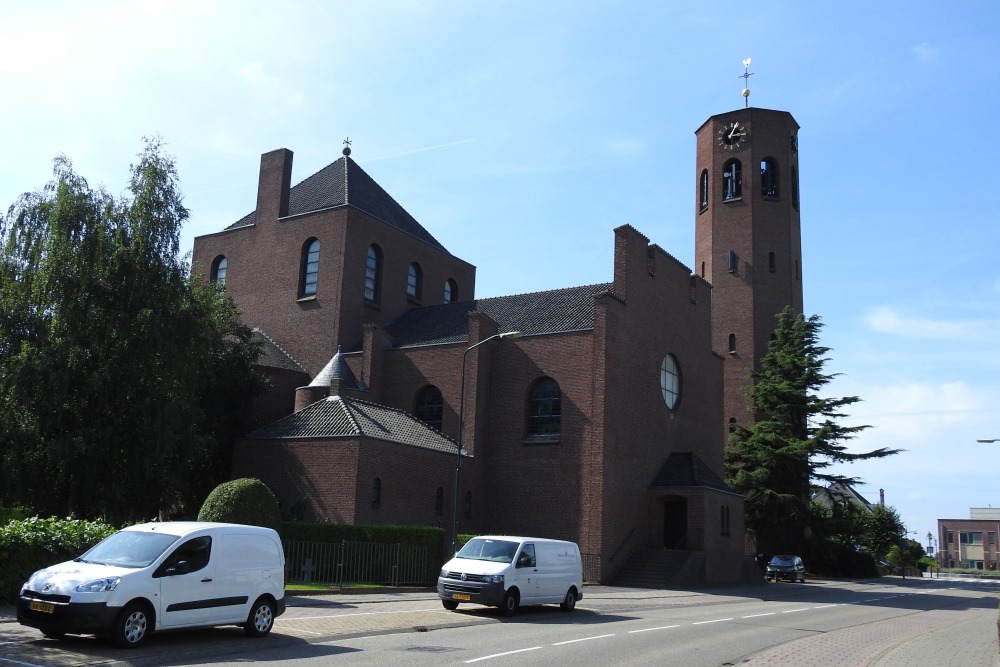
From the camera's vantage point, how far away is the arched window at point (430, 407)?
37.6 metres

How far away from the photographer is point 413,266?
151 feet

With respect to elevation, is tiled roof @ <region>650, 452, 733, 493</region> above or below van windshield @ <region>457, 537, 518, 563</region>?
above

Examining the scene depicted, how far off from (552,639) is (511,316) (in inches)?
1017

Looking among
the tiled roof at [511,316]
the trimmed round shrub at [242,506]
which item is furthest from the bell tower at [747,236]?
the trimmed round shrub at [242,506]

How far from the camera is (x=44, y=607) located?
11125 millimetres

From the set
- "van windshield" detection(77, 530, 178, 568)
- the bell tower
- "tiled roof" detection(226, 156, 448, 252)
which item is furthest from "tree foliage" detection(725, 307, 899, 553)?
"van windshield" detection(77, 530, 178, 568)

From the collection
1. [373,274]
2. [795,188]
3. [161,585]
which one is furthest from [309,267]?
[161,585]

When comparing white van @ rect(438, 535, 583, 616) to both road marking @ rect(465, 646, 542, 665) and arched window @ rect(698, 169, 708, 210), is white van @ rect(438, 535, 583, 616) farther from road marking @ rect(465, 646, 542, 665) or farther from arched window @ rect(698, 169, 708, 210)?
arched window @ rect(698, 169, 708, 210)

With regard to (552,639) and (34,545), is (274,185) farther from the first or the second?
(552,639)

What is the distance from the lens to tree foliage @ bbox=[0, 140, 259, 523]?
26.1 meters

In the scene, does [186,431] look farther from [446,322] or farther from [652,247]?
[652,247]

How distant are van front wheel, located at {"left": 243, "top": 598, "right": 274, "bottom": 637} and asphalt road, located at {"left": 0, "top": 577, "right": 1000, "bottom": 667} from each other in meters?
0.22

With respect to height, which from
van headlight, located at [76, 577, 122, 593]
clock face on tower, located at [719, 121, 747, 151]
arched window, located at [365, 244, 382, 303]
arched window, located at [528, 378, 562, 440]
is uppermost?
clock face on tower, located at [719, 121, 747, 151]

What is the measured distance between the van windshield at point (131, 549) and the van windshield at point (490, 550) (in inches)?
315
